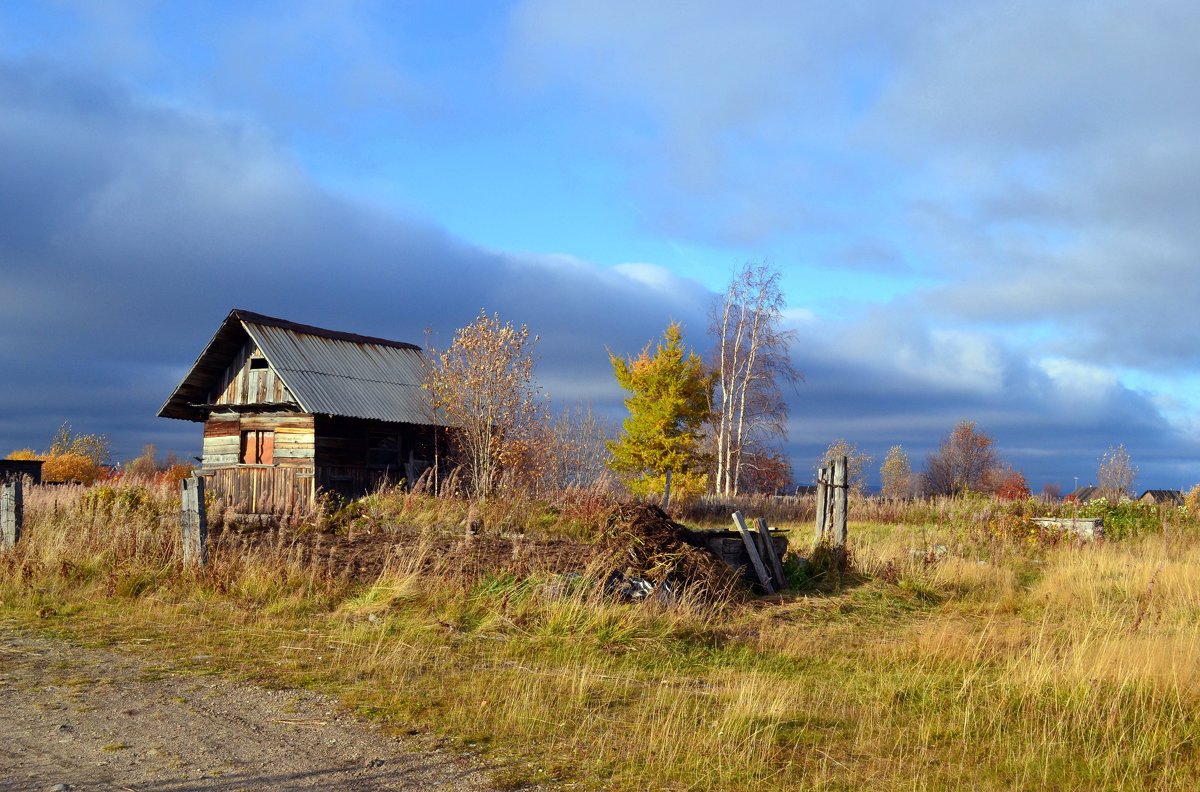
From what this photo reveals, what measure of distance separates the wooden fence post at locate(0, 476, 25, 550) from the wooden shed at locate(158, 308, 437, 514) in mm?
9421

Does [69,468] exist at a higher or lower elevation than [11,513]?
lower

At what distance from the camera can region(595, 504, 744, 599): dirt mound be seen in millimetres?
11828

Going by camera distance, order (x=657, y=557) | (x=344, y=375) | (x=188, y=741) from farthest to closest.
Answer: (x=344, y=375) → (x=657, y=557) → (x=188, y=741)

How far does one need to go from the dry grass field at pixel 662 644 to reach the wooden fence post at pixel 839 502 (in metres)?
Result: 0.56

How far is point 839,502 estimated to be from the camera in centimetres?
1590

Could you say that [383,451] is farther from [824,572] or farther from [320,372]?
[824,572]

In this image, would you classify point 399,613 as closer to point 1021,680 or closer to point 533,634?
point 533,634

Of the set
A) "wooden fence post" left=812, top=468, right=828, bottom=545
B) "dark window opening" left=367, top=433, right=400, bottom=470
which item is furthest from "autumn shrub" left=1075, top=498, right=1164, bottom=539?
"dark window opening" left=367, top=433, right=400, bottom=470

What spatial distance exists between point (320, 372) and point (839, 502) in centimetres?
1684

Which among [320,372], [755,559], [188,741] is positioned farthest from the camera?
[320,372]

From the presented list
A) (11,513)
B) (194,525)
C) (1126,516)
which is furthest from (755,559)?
(1126,516)

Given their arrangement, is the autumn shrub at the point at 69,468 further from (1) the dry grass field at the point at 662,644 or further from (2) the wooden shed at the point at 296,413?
(1) the dry grass field at the point at 662,644

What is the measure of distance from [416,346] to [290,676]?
26.2 m

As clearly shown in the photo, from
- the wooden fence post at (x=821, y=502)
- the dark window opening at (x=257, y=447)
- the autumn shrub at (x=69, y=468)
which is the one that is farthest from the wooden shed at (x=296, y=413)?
the autumn shrub at (x=69, y=468)
